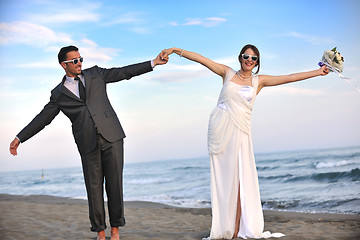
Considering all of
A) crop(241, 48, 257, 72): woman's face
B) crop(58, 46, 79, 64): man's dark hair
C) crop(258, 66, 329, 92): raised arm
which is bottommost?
crop(258, 66, 329, 92): raised arm

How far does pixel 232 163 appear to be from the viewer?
14.8 feet

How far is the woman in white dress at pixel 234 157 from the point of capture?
4480mm

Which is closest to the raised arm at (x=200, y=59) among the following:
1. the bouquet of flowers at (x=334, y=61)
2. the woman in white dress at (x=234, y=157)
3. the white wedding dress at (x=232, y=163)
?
the woman in white dress at (x=234, y=157)

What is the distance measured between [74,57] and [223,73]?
164 centimetres

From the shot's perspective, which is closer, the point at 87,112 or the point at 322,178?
the point at 87,112

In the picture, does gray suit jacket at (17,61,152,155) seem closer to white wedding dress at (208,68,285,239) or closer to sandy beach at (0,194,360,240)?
white wedding dress at (208,68,285,239)

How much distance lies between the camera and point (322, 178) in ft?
56.1

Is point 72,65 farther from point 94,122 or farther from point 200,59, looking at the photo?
point 200,59

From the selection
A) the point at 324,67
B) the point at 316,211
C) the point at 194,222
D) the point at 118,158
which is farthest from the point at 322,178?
the point at 118,158

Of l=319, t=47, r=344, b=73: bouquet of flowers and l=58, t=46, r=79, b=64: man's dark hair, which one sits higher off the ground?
l=58, t=46, r=79, b=64: man's dark hair

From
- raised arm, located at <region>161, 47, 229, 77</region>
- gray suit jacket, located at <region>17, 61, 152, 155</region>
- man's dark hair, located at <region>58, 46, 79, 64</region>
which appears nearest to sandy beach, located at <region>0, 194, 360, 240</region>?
gray suit jacket, located at <region>17, 61, 152, 155</region>

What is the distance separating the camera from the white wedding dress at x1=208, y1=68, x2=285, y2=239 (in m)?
4.48

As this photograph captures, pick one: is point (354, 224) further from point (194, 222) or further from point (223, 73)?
point (223, 73)

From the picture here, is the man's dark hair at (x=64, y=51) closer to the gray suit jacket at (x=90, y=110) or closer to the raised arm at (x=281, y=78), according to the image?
the gray suit jacket at (x=90, y=110)
